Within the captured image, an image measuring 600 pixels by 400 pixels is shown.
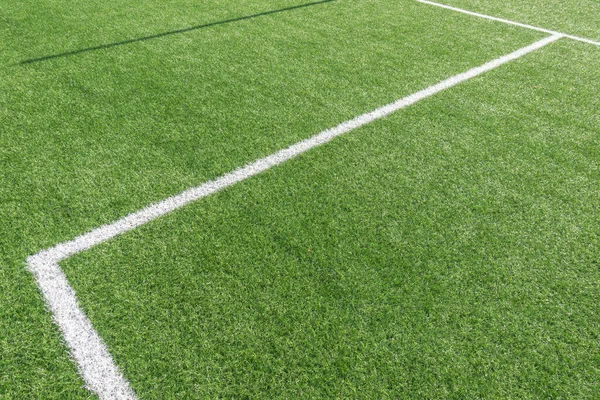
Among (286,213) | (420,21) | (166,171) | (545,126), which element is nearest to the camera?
(286,213)

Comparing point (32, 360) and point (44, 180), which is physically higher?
point (44, 180)

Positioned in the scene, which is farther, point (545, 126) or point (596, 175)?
point (545, 126)

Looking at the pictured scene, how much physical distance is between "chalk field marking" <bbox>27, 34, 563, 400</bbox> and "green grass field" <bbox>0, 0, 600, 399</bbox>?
0.13ft

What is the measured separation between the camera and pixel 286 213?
2648mm

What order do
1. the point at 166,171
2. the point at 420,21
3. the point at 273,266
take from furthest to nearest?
1. the point at 420,21
2. the point at 166,171
3. the point at 273,266

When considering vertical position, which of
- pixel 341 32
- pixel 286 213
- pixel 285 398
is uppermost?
pixel 341 32

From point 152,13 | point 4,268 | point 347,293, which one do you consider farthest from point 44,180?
point 152,13

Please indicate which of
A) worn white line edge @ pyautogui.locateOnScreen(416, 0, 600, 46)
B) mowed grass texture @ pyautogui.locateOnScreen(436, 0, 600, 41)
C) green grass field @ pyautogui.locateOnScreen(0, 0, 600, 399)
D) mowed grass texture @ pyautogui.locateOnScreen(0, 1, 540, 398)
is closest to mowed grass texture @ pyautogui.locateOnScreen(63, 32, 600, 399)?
green grass field @ pyautogui.locateOnScreen(0, 0, 600, 399)

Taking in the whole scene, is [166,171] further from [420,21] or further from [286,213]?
[420,21]

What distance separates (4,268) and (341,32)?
13.0 feet

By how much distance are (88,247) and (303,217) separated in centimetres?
117

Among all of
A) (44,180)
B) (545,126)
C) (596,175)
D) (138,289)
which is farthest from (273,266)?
(545,126)

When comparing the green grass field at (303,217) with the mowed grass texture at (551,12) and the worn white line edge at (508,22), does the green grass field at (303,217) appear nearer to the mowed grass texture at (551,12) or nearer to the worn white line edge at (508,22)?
the worn white line edge at (508,22)

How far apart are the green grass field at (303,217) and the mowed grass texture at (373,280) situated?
0.01 meters
